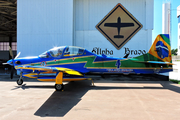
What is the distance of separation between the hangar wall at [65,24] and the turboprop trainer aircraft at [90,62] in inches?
170

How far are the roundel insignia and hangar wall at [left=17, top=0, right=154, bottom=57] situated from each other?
422cm

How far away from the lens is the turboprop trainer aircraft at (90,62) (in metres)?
7.88

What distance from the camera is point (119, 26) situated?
1270cm

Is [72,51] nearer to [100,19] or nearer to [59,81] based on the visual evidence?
[59,81]

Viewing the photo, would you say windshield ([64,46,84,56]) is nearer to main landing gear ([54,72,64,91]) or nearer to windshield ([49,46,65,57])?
windshield ([49,46,65,57])

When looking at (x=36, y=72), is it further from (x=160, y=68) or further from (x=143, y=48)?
(x=143, y=48)

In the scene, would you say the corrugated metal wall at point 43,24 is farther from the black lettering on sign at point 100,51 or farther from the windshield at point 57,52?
the windshield at point 57,52

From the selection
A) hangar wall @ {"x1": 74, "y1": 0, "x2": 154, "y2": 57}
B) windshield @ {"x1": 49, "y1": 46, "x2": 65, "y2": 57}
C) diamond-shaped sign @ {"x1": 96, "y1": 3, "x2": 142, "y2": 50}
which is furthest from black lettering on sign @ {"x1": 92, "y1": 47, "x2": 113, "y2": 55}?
windshield @ {"x1": 49, "y1": 46, "x2": 65, "y2": 57}

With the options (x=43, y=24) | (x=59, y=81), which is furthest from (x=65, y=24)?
(x=59, y=81)

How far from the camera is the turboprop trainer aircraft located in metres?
7.88

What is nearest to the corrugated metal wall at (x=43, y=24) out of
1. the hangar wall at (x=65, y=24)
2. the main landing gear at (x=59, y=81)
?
the hangar wall at (x=65, y=24)

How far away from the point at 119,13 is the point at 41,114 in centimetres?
1148

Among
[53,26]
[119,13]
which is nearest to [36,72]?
[53,26]

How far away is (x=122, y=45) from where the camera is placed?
41.6 ft
